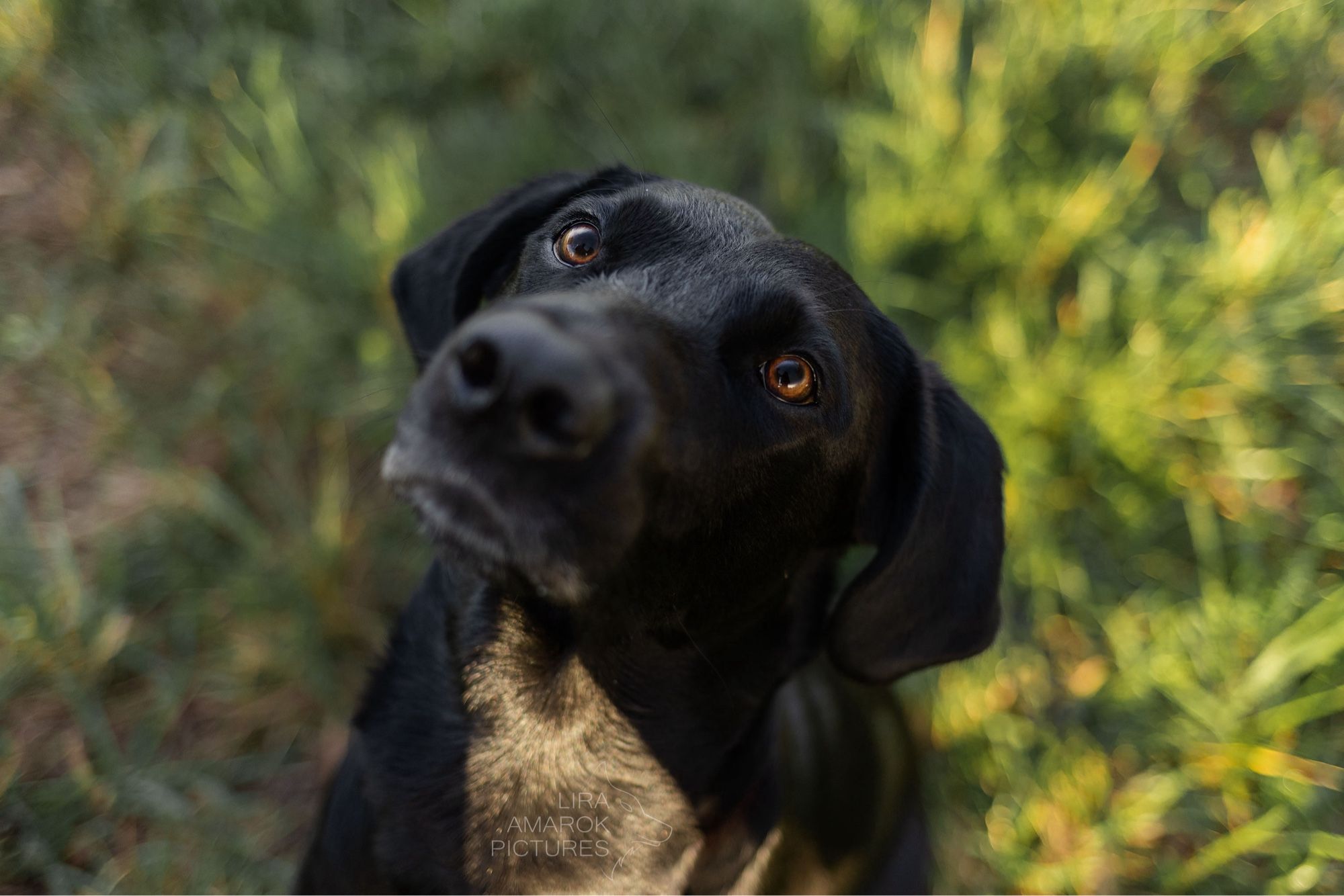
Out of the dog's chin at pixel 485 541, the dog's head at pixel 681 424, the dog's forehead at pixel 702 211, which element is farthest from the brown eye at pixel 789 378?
the dog's chin at pixel 485 541

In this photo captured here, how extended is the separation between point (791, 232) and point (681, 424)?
2.33 m

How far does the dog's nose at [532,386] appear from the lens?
0.97m

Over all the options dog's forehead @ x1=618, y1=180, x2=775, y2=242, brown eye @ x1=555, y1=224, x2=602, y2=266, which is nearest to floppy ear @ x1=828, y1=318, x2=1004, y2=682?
dog's forehead @ x1=618, y1=180, x2=775, y2=242

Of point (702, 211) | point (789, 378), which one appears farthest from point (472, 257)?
point (789, 378)

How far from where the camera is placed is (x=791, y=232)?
338cm

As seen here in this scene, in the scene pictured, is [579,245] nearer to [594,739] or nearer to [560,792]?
[594,739]

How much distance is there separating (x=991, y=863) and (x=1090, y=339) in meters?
1.78

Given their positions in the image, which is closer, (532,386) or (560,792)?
(532,386)

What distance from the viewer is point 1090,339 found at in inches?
118

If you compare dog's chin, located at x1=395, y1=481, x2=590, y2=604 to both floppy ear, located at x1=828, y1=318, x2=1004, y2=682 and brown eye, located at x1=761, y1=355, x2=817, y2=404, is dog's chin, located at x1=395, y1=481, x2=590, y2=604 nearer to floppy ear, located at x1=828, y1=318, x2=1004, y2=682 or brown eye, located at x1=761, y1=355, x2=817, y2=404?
brown eye, located at x1=761, y1=355, x2=817, y2=404

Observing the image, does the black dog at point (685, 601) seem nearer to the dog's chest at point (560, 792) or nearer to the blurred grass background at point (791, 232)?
the dog's chest at point (560, 792)

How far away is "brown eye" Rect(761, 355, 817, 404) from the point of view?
146 cm

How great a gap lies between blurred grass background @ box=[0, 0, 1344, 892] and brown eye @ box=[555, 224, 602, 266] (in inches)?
56.4

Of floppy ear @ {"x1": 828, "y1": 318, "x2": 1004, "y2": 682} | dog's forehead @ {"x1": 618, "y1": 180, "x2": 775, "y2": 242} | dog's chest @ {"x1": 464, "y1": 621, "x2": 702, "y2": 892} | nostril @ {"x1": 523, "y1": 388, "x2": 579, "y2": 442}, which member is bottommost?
dog's chest @ {"x1": 464, "y1": 621, "x2": 702, "y2": 892}
